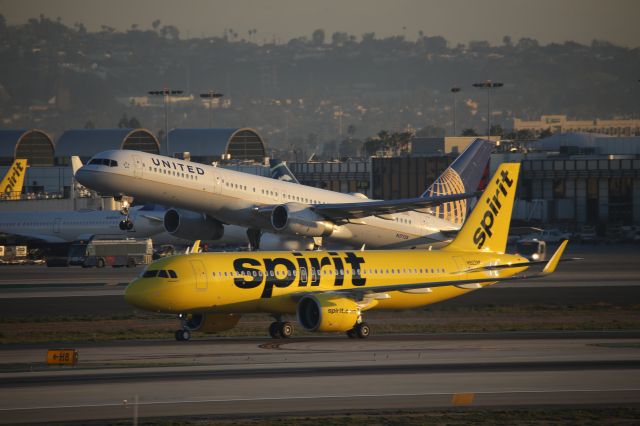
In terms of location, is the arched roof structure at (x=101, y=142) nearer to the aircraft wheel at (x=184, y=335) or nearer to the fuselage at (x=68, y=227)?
the fuselage at (x=68, y=227)

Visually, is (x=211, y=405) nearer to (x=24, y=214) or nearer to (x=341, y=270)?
(x=341, y=270)

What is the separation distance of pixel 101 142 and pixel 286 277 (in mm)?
148411

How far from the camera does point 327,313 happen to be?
42656 millimetres

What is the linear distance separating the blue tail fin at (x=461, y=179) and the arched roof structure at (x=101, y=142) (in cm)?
10457

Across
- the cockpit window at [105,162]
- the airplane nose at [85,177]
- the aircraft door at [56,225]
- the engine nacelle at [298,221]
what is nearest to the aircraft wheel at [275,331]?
the cockpit window at [105,162]

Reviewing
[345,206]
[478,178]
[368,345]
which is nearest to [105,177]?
[345,206]

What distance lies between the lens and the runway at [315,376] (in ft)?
96.0

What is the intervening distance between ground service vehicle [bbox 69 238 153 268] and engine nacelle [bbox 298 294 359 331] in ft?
178

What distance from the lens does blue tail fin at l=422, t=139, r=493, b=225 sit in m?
82.6

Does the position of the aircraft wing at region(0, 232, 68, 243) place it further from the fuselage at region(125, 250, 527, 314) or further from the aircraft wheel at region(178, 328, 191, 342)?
the aircraft wheel at region(178, 328, 191, 342)

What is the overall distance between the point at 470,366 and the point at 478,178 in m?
52.7

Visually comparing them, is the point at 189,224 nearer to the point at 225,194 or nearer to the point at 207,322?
the point at 225,194

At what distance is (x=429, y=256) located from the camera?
1900 inches

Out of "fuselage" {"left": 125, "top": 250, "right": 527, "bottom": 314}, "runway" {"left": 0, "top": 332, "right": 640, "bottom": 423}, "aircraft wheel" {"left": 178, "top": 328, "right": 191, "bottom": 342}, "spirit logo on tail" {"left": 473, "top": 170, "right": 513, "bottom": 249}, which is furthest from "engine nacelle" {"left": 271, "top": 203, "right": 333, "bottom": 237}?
"runway" {"left": 0, "top": 332, "right": 640, "bottom": 423}
